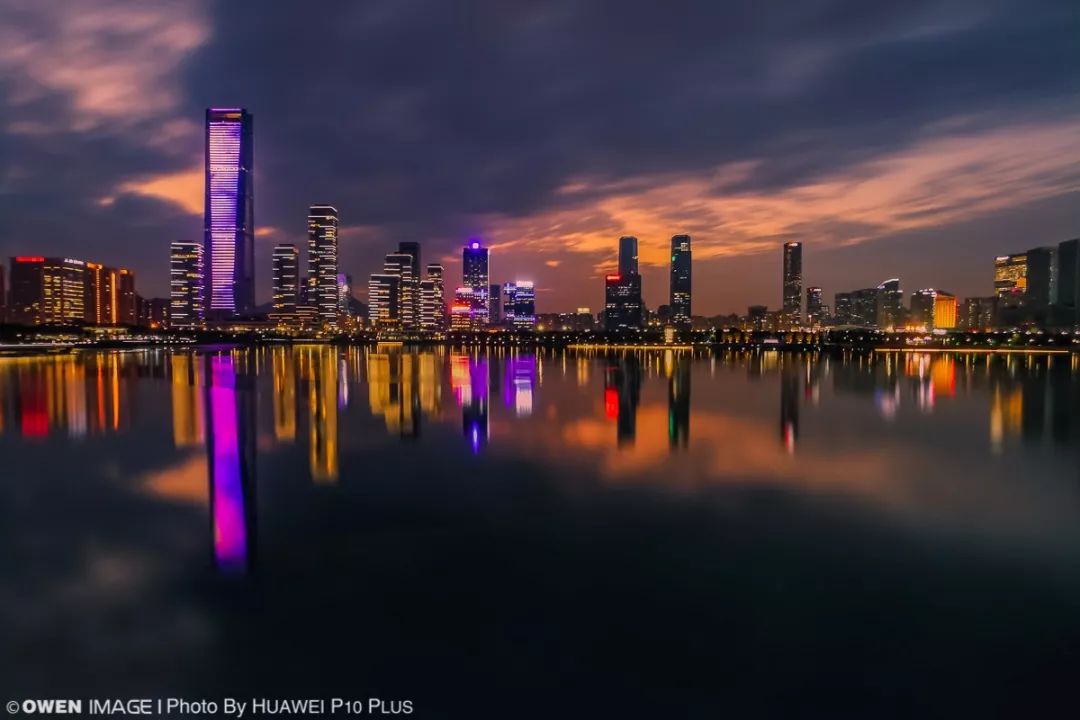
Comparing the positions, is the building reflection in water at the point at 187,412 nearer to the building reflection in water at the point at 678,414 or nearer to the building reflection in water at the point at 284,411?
the building reflection in water at the point at 284,411

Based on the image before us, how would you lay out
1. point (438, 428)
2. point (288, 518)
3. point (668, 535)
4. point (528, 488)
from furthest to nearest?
point (438, 428) → point (528, 488) → point (288, 518) → point (668, 535)

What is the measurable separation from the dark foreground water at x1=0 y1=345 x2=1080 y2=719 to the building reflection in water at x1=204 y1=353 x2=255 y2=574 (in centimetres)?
9

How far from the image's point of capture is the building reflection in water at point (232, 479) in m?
9.77

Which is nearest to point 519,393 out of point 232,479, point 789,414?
point 789,414

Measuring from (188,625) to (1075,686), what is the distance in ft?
29.8

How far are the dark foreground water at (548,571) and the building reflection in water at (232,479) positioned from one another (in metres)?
0.09

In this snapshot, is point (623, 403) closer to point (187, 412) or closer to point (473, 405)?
point (473, 405)

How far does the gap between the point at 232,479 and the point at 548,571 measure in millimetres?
8478

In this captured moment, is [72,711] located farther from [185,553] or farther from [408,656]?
[185,553]

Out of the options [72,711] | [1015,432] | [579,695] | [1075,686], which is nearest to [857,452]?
[1015,432]

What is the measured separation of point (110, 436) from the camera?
774 inches

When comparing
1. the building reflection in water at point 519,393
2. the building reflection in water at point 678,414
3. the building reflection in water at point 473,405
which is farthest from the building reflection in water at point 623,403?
the building reflection in water at point 473,405

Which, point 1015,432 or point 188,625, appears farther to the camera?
point 1015,432

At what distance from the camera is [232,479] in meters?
14.1
